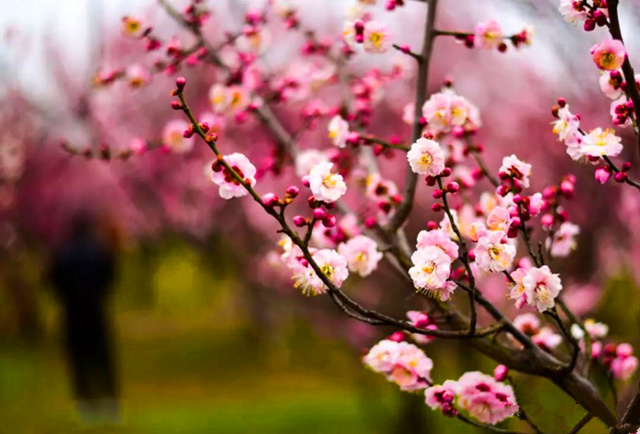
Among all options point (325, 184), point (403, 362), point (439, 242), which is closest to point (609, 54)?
point (439, 242)

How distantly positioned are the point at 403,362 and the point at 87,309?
664 cm

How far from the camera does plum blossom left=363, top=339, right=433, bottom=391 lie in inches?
74.9

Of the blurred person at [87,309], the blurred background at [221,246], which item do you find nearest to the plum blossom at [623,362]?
the blurred background at [221,246]

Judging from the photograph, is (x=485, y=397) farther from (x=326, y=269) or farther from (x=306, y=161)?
(x=306, y=161)

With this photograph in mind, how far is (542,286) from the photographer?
5.20 ft

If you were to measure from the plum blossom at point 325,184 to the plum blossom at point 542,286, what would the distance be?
1.33 feet

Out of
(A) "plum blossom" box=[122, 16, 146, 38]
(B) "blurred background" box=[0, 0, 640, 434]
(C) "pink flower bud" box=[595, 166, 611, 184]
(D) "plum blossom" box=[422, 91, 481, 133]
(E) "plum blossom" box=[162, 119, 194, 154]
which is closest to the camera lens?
(C) "pink flower bud" box=[595, 166, 611, 184]

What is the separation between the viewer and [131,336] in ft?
45.0

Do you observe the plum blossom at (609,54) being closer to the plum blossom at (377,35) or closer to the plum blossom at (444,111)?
the plum blossom at (444,111)

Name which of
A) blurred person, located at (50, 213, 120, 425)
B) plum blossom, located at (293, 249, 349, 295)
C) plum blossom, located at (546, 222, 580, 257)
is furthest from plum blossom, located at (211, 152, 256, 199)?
blurred person, located at (50, 213, 120, 425)

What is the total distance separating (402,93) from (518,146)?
189 centimetres

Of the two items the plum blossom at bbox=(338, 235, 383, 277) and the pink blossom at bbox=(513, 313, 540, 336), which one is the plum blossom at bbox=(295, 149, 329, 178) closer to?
the plum blossom at bbox=(338, 235, 383, 277)

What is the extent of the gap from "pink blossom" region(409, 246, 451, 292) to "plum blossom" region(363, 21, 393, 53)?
2.74 ft

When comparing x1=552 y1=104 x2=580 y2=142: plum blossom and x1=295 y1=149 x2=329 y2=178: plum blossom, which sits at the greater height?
x1=552 y1=104 x2=580 y2=142: plum blossom
